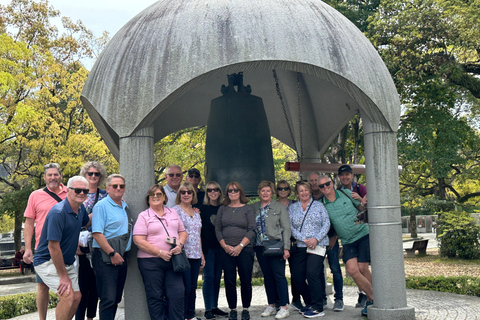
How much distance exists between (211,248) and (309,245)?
1338mm

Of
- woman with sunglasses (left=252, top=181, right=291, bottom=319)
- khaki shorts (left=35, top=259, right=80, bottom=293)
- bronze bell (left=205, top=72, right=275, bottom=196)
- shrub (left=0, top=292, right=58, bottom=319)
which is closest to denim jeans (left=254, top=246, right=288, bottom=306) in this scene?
woman with sunglasses (left=252, top=181, right=291, bottom=319)

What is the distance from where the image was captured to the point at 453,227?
19.6 meters

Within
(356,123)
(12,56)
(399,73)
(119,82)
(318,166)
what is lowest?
(318,166)

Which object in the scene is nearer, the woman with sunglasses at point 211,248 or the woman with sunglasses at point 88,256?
the woman with sunglasses at point 88,256

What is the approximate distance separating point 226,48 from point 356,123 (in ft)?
46.7

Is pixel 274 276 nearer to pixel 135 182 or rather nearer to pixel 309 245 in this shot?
pixel 309 245

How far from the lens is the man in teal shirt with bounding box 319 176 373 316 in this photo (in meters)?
6.84

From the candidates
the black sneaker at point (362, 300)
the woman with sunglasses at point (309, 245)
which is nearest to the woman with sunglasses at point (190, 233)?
the woman with sunglasses at point (309, 245)

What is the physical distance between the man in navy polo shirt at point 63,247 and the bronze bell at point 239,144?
7.97ft

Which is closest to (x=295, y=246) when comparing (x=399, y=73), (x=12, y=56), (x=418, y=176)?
(x=399, y=73)

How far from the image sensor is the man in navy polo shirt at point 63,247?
5133 millimetres

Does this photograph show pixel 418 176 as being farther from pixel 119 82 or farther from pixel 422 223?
pixel 119 82

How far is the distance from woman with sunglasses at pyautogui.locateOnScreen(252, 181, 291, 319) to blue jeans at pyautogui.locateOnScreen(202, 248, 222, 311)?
2.08ft

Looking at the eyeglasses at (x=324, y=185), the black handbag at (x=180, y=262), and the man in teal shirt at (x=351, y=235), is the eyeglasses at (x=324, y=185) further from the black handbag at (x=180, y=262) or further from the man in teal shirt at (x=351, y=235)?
the black handbag at (x=180, y=262)
